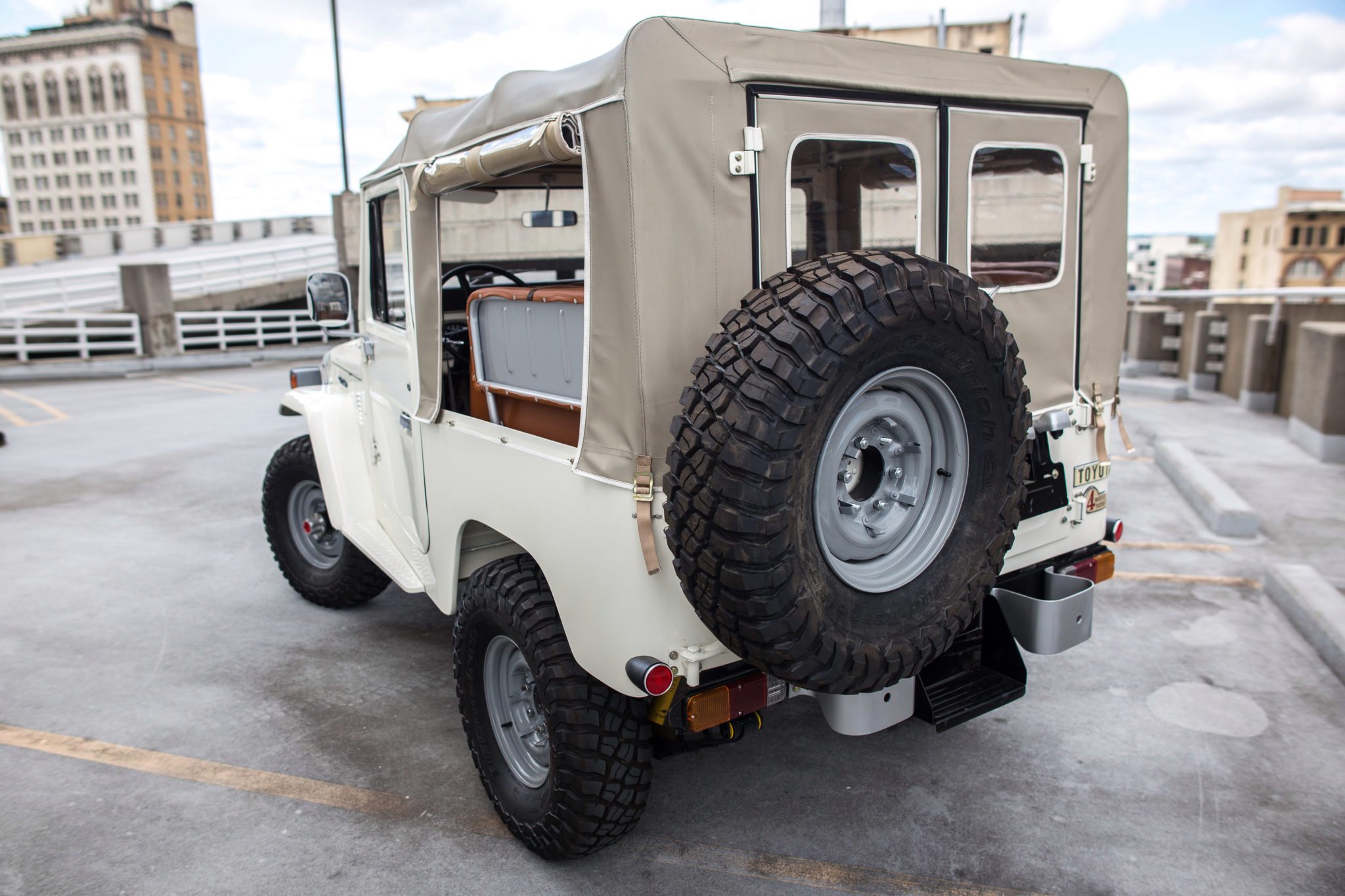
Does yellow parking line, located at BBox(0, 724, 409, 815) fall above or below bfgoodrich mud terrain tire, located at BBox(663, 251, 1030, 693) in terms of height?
below

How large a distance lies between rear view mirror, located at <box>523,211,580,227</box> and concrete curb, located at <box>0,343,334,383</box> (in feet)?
49.9

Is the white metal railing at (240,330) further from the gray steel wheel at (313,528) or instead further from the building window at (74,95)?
the building window at (74,95)

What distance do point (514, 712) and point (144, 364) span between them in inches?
791

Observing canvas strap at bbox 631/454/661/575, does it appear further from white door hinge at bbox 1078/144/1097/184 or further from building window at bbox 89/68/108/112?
building window at bbox 89/68/108/112

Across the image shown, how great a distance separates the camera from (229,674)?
15.2 feet

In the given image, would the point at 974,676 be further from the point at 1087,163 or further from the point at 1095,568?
the point at 1087,163

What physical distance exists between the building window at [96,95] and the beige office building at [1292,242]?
12557 cm

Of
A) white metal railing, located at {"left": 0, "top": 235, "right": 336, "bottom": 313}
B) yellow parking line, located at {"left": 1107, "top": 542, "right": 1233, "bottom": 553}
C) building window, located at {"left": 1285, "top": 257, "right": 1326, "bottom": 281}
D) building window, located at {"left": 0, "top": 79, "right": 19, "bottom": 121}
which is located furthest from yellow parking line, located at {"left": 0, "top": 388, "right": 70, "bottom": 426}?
building window, located at {"left": 0, "top": 79, "right": 19, "bottom": 121}

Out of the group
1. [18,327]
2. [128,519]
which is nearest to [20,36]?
[18,327]

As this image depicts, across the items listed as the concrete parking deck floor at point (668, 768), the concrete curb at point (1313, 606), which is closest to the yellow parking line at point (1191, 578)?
the concrete parking deck floor at point (668, 768)

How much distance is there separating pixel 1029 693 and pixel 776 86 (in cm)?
306

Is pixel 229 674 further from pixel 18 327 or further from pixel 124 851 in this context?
pixel 18 327

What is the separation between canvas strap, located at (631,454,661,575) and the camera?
2.51 m

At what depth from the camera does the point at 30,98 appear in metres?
118
